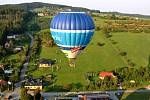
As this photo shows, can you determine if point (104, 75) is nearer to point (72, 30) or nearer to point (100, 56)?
point (100, 56)

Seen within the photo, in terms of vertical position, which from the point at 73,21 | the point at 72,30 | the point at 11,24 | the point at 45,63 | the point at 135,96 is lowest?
the point at 135,96

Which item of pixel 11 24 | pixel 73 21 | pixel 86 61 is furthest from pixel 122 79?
pixel 11 24

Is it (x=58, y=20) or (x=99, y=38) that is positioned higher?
(x=58, y=20)

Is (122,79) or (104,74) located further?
(104,74)

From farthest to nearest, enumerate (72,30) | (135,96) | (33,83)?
(33,83) < (135,96) < (72,30)

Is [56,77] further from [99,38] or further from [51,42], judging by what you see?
[99,38]

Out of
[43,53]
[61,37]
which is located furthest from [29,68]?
[61,37]

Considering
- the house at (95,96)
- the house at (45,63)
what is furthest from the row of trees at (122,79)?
the house at (45,63)

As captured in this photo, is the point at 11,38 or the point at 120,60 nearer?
the point at 120,60

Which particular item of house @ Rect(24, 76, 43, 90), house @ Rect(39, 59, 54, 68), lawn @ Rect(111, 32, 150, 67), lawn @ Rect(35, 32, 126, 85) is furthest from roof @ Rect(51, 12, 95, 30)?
lawn @ Rect(111, 32, 150, 67)

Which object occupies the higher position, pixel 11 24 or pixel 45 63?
pixel 11 24
